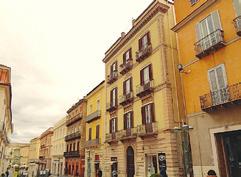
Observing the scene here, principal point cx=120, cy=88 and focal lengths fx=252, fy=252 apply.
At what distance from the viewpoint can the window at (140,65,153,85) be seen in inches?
842

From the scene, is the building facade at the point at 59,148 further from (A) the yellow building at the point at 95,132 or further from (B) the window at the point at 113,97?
(B) the window at the point at 113,97

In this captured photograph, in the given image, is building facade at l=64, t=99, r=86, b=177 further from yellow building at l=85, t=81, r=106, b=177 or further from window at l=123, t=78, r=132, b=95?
window at l=123, t=78, r=132, b=95

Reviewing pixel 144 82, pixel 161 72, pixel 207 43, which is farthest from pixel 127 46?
pixel 207 43

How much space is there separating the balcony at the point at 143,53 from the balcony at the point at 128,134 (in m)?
6.25

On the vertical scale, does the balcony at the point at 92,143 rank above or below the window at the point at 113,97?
below

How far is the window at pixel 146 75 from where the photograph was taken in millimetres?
21386

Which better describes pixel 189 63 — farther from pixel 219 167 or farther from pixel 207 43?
pixel 219 167

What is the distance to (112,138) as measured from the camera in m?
25.5

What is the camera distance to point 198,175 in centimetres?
1437

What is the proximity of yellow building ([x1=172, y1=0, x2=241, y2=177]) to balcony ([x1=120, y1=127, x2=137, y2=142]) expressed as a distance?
728 cm

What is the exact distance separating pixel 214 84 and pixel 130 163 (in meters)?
11.7

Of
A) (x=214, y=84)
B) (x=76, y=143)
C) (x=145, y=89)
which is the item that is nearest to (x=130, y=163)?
(x=145, y=89)

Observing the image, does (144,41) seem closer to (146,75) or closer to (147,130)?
(146,75)

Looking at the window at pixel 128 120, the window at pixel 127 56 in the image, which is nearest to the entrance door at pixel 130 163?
the window at pixel 128 120
